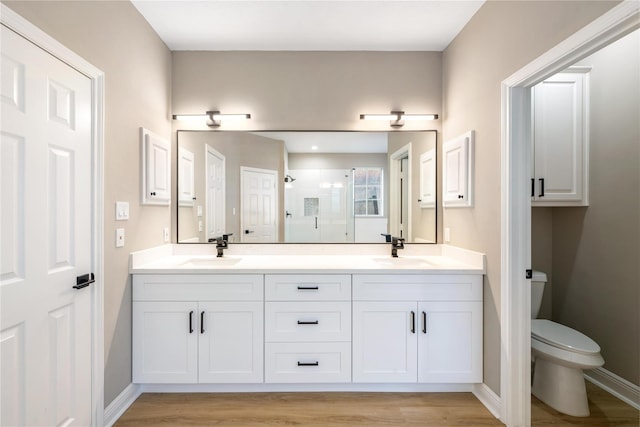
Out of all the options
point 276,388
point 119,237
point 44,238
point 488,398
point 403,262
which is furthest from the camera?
point 403,262

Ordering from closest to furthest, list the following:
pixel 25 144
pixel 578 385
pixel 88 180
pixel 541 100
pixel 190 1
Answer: pixel 25 144 < pixel 88 180 < pixel 578 385 < pixel 190 1 < pixel 541 100

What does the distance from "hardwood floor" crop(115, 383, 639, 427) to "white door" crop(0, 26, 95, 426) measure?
1.54ft

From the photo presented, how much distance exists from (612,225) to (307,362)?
2.35 metres

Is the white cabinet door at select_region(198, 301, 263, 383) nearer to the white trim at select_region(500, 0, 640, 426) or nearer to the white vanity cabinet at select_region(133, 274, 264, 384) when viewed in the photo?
the white vanity cabinet at select_region(133, 274, 264, 384)

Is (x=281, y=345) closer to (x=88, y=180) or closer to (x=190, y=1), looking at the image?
(x=88, y=180)

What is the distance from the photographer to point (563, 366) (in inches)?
72.9

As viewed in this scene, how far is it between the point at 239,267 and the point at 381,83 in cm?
192

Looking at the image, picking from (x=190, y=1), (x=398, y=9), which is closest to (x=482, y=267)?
(x=398, y=9)

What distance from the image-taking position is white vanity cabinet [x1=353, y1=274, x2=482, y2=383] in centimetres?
202

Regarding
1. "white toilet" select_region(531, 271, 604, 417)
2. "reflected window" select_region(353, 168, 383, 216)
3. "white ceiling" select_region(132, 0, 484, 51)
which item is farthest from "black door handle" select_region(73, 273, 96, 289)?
"white toilet" select_region(531, 271, 604, 417)

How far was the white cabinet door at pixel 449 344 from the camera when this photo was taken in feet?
6.62

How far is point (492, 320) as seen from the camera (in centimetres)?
192

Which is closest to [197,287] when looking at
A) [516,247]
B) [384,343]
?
[384,343]

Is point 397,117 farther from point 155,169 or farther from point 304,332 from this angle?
point 155,169
